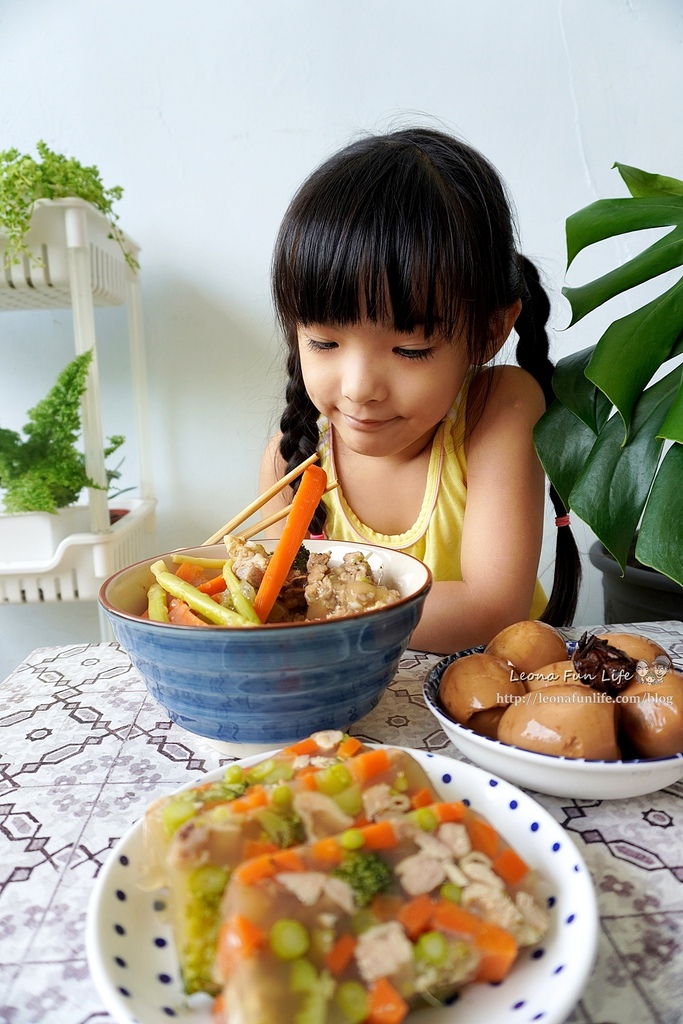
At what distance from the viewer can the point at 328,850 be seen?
317 mm

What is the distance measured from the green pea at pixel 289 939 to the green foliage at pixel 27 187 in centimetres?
115

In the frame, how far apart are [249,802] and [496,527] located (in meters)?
0.64

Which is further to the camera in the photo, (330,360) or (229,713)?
(330,360)

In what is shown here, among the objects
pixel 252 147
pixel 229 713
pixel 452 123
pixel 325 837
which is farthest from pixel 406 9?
pixel 325 837

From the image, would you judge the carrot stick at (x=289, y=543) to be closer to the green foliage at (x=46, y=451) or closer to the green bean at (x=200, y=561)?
the green bean at (x=200, y=561)

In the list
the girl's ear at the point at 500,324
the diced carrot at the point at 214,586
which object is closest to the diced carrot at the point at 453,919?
the diced carrot at the point at 214,586

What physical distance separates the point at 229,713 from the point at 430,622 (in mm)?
347

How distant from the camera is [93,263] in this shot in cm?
121

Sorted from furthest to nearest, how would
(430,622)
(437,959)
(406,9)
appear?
(406,9) < (430,622) < (437,959)

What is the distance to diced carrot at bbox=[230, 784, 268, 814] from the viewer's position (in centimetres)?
35

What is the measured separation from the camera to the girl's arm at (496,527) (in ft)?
2.70

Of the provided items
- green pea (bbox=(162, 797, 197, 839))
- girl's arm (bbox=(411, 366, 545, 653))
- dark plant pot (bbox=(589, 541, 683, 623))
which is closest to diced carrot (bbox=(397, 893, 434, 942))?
green pea (bbox=(162, 797, 197, 839))

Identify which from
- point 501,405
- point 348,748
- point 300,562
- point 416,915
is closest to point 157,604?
point 300,562

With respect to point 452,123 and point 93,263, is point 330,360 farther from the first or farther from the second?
point 452,123
